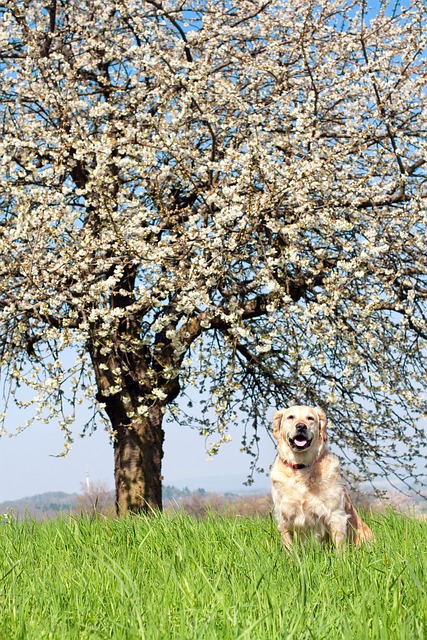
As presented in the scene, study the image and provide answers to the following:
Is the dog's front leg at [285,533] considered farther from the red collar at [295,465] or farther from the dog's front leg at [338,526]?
the red collar at [295,465]

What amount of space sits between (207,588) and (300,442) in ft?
6.84

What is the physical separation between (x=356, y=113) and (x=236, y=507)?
6.36 m

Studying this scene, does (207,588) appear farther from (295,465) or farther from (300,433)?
(295,465)

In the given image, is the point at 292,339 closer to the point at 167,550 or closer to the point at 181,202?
the point at 181,202

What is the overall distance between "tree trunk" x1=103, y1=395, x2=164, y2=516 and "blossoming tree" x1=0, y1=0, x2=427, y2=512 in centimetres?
3

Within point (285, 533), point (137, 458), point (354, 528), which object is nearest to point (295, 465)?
point (285, 533)

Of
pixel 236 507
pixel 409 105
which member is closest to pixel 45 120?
pixel 409 105

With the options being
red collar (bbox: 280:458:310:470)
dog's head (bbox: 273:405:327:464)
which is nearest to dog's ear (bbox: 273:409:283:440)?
dog's head (bbox: 273:405:327:464)

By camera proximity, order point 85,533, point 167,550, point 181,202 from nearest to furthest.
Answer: point 167,550 → point 85,533 → point 181,202

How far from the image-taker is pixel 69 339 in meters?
9.16

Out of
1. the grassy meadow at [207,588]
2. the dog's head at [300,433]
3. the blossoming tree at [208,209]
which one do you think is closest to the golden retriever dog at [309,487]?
the dog's head at [300,433]

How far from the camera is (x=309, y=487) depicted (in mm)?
5852

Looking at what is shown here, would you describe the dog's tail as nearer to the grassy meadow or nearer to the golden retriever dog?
the golden retriever dog

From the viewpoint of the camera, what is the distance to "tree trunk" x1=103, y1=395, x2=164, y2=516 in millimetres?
10766
